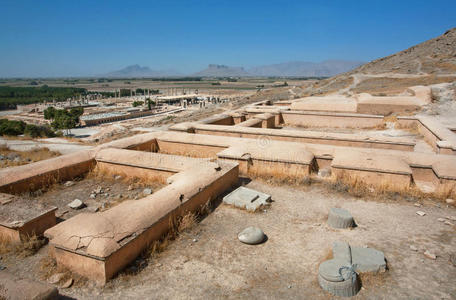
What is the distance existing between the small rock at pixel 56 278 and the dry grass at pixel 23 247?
0.67 meters


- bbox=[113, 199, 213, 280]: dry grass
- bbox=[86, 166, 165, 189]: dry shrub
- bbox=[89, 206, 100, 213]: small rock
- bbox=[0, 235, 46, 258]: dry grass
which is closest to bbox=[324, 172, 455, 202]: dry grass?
bbox=[113, 199, 213, 280]: dry grass

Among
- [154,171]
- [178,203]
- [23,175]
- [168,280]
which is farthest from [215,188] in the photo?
[23,175]

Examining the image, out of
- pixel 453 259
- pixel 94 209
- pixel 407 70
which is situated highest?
pixel 407 70

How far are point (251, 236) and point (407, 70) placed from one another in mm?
27195

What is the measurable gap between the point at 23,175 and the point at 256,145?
165 inches

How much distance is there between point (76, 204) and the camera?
4.42 meters

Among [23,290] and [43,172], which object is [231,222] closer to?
[23,290]

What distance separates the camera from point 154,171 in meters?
5.30

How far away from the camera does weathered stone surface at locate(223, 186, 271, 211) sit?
13.8 ft

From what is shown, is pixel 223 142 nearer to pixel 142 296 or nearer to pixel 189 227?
pixel 189 227

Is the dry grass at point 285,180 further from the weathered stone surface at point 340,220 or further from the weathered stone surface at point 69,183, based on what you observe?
the weathered stone surface at point 69,183

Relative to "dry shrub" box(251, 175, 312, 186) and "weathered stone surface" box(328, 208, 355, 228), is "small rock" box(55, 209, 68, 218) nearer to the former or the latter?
"dry shrub" box(251, 175, 312, 186)

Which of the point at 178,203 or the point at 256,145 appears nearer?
the point at 178,203

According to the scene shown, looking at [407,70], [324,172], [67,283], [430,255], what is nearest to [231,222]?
[67,283]
